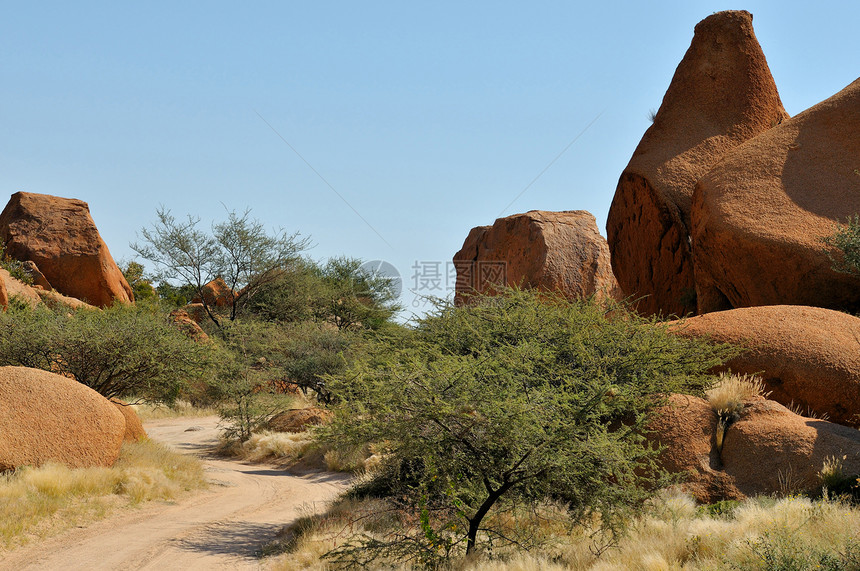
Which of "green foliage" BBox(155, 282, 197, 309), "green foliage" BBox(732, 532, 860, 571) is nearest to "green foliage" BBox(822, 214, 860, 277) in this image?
"green foliage" BBox(732, 532, 860, 571)

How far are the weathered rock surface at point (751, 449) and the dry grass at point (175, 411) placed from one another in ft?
69.9

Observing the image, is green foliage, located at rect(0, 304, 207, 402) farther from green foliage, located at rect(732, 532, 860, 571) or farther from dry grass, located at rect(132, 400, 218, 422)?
green foliage, located at rect(732, 532, 860, 571)

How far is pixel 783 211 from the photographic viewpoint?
1316 cm

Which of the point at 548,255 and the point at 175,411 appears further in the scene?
the point at 175,411

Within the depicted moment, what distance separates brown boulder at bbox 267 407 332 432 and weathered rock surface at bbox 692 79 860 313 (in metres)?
10.9

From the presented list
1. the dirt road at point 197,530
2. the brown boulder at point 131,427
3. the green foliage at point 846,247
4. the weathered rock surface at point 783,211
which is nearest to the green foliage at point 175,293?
the brown boulder at point 131,427

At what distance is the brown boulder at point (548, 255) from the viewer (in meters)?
16.6

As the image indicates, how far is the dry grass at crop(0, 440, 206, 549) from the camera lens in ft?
28.3

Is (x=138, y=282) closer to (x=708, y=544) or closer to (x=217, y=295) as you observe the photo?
(x=217, y=295)

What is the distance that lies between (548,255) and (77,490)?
1129cm

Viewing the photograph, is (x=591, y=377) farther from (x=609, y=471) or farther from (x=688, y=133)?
(x=688, y=133)

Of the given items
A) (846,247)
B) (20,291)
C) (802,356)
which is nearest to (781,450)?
(802,356)

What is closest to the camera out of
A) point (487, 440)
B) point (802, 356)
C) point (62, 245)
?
point (487, 440)

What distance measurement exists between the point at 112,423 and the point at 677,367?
30.4ft
